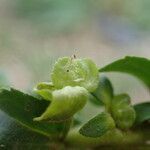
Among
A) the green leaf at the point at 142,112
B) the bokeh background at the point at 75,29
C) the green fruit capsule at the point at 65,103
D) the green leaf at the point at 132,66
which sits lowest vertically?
the green fruit capsule at the point at 65,103

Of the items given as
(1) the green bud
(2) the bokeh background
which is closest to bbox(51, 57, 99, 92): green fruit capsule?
(1) the green bud

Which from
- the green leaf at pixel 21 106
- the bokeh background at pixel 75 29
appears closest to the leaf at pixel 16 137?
the green leaf at pixel 21 106

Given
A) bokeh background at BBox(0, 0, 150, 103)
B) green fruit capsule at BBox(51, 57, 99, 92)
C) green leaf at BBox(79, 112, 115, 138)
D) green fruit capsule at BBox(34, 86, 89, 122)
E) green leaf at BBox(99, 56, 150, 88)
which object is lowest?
green fruit capsule at BBox(34, 86, 89, 122)

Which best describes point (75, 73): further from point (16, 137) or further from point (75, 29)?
point (75, 29)

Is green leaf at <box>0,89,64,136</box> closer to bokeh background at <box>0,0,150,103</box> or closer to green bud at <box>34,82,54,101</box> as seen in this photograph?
green bud at <box>34,82,54,101</box>

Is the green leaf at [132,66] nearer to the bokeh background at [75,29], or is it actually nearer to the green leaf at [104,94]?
the green leaf at [104,94]

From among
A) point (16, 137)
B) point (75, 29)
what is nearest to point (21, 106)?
point (16, 137)
